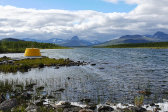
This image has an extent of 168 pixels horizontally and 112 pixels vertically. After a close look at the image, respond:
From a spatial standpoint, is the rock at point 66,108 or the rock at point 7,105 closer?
the rock at point 7,105

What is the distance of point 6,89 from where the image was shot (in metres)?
21.2

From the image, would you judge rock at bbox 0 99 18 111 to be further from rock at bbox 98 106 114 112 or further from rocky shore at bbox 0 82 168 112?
rock at bbox 98 106 114 112

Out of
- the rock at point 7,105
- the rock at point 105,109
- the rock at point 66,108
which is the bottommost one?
the rock at point 105,109

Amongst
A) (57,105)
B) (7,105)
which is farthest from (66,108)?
(7,105)

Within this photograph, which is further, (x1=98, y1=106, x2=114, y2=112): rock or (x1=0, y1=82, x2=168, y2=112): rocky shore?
(x1=98, y1=106, x2=114, y2=112): rock

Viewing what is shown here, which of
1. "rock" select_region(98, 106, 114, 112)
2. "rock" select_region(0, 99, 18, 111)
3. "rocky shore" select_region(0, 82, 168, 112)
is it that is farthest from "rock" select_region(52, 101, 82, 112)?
"rock" select_region(0, 99, 18, 111)

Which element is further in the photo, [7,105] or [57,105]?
[57,105]

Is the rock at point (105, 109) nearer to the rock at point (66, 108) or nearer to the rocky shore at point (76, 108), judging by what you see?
the rocky shore at point (76, 108)

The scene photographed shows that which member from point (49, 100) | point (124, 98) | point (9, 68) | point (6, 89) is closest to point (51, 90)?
point (49, 100)

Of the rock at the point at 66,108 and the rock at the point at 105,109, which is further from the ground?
the rock at the point at 66,108

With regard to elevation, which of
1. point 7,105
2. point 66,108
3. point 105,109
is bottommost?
point 105,109

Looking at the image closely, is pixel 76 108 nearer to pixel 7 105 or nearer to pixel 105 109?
pixel 105 109

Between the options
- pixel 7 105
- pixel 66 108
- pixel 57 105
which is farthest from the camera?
pixel 57 105

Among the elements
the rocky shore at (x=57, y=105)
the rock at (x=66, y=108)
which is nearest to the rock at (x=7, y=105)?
the rocky shore at (x=57, y=105)
